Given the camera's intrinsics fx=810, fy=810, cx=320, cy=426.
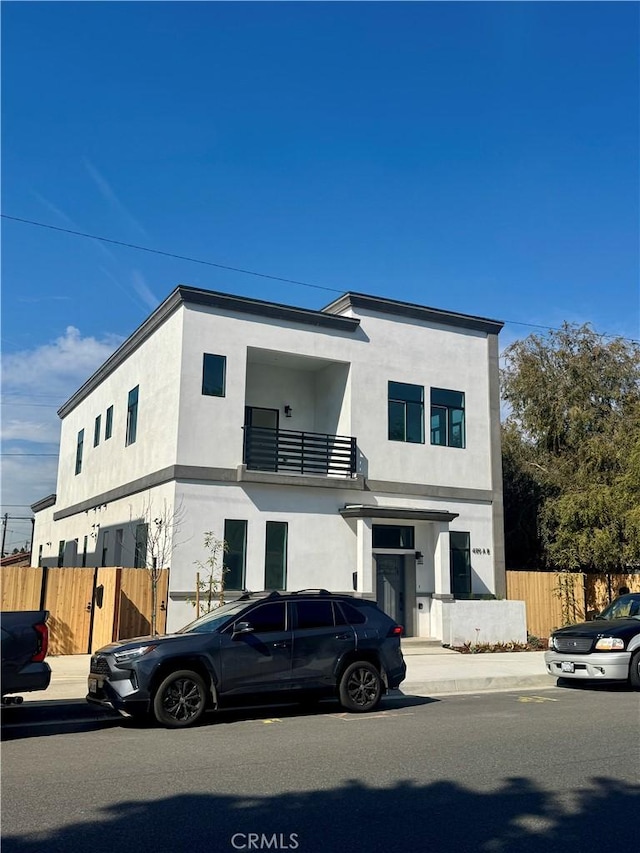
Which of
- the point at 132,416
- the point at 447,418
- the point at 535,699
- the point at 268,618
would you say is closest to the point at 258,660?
the point at 268,618

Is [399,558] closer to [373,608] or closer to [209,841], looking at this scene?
[373,608]

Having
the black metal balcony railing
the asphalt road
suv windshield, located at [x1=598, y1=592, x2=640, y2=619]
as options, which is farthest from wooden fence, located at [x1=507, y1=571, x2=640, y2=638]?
the asphalt road

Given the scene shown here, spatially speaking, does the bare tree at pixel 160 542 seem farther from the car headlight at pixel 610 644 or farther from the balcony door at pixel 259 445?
the car headlight at pixel 610 644

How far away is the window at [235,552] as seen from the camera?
66.4 feet

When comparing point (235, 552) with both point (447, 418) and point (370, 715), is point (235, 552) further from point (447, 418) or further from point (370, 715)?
point (370, 715)

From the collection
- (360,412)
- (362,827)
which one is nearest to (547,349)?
(360,412)

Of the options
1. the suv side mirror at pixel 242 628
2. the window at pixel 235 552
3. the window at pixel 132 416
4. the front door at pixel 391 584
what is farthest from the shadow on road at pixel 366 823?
the window at pixel 132 416

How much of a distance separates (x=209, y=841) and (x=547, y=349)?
2667 cm

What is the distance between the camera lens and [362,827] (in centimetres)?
605

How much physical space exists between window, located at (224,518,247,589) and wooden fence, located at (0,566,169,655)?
5.34 feet

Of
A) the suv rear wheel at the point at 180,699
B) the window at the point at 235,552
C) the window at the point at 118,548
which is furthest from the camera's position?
the window at the point at 118,548

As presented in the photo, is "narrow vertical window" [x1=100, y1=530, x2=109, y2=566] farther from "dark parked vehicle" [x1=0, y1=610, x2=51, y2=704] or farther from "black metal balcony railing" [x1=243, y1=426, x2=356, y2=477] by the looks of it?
"dark parked vehicle" [x1=0, y1=610, x2=51, y2=704]

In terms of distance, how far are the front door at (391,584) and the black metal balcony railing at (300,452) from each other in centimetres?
262

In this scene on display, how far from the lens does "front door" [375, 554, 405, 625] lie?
875 inches
